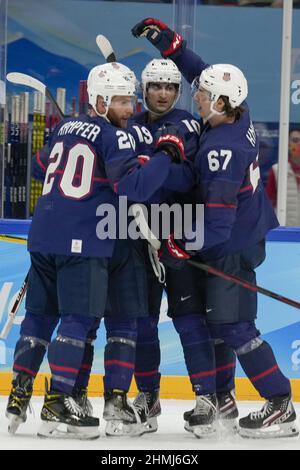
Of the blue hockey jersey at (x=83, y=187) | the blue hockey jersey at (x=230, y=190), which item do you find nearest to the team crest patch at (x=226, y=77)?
the blue hockey jersey at (x=230, y=190)

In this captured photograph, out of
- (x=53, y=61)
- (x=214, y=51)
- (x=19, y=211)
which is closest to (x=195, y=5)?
(x=214, y=51)

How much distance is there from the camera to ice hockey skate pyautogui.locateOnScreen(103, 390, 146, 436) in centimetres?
430

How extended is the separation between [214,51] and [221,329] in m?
1.76

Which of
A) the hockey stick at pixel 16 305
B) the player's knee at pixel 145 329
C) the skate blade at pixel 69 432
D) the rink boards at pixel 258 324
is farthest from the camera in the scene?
the rink boards at pixel 258 324

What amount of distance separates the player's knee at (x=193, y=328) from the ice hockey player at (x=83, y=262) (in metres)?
0.16

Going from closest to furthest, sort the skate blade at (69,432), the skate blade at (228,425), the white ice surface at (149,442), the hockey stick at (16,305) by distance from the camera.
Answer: the white ice surface at (149,442), the skate blade at (69,432), the skate blade at (228,425), the hockey stick at (16,305)

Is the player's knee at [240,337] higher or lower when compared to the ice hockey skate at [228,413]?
higher

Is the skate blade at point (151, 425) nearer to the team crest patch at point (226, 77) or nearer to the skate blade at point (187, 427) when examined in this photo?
the skate blade at point (187, 427)

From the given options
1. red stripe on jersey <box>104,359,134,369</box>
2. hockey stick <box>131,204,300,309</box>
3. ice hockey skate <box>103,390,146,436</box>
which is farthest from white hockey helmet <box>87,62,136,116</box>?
ice hockey skate <box>103,390,146,436</box>

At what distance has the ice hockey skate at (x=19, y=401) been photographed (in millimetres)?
4277

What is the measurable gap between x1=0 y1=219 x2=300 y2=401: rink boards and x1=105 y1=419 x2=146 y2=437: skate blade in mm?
947

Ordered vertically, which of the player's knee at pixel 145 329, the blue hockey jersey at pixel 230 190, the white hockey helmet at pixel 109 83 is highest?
the white hockey helmet at pixel 109 83

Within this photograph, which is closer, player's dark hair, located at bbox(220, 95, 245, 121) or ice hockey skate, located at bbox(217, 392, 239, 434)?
player's dark hair, located at bbox(220, 95, 245, 121)

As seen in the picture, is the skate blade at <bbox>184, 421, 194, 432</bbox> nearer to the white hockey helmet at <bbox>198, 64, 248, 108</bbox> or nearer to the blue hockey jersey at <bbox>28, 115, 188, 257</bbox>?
the blue hockey jersey at <bbox>28, 115, 188, 257</bbox>
